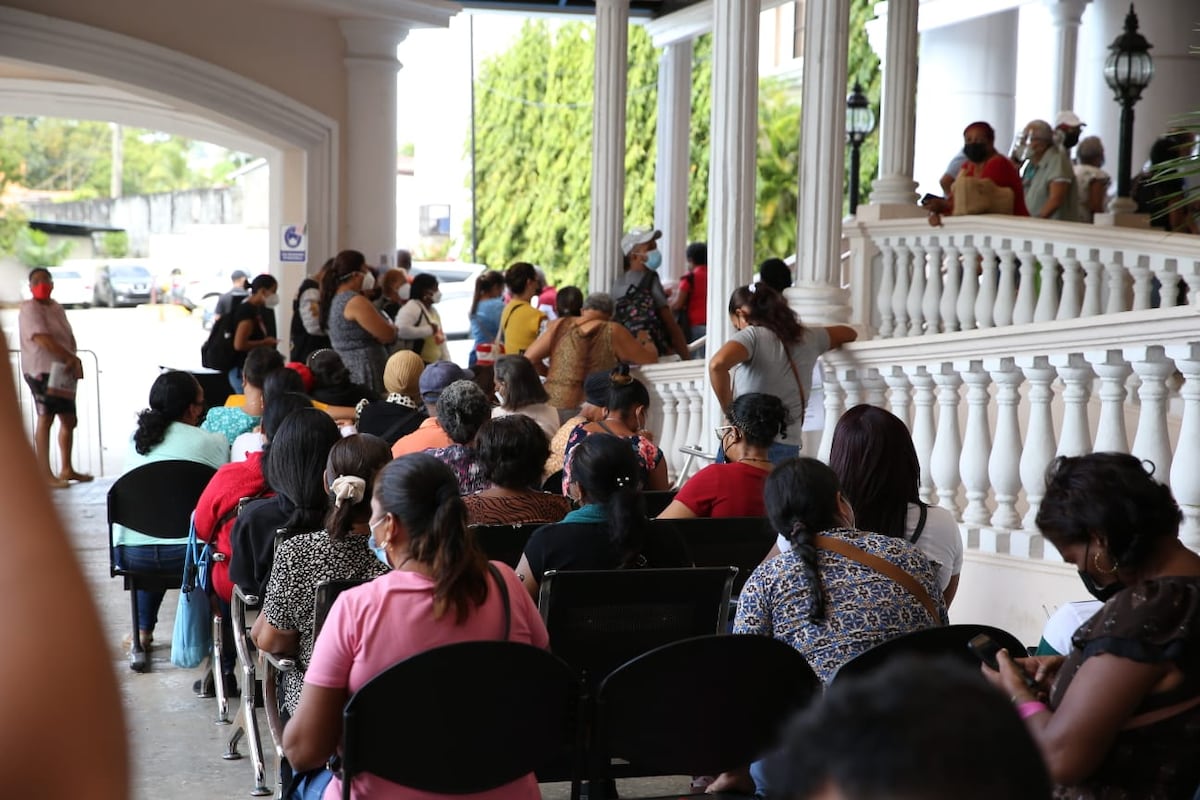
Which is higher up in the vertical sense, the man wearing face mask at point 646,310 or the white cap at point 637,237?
the white cap at point 637,237

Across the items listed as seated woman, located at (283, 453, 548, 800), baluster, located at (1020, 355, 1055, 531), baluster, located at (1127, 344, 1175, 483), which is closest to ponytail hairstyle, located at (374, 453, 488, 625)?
seated woman, located at (283, 453, 548, 800)

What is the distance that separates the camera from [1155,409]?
5.04m

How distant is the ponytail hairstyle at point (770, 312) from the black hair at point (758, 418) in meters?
1.85

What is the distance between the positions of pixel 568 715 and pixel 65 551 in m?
2.68

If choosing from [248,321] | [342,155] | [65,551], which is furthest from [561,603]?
[342,155]

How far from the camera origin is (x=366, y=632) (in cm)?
289

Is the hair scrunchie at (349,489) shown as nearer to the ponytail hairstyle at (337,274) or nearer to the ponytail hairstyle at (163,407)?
the ponytail hairstyle at (163,407)

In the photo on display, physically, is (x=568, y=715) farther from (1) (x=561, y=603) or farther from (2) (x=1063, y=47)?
(2) (x=1063, y=47)

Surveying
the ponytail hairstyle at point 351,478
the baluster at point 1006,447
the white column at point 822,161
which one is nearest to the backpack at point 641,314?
the white column at point 822,161

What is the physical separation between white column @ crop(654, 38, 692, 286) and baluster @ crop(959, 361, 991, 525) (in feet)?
34.6

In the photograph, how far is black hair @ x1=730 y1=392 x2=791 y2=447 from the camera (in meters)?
4.80

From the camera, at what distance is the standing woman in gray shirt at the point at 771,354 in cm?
665

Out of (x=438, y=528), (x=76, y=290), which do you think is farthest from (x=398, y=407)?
(x=76, y=290)

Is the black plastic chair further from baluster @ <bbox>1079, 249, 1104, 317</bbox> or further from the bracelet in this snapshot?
baluster @ <bbox>1079, 249, 1104, 317</bbox>
